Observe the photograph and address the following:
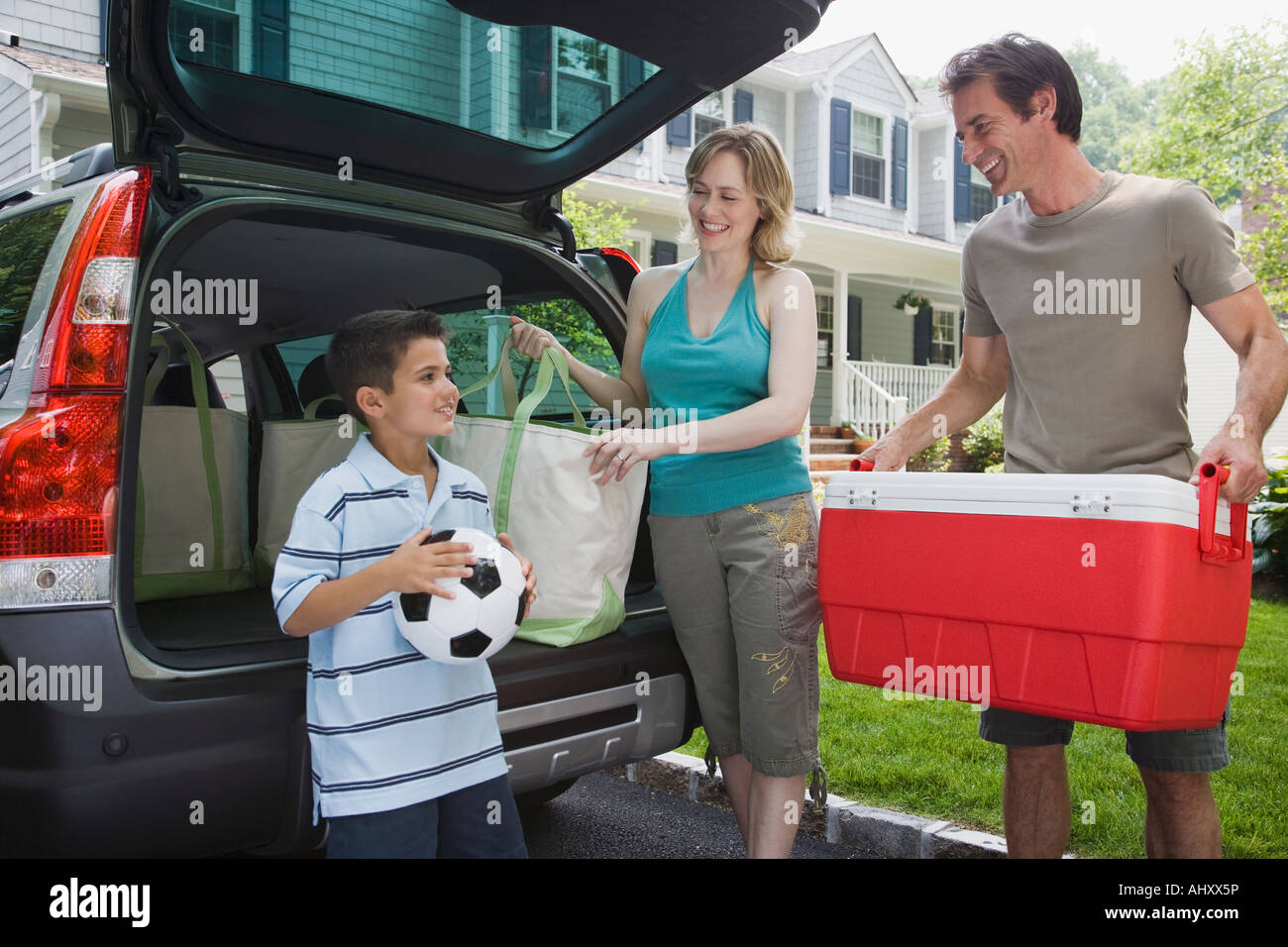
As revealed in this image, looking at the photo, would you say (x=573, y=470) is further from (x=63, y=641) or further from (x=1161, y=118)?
(x=1161, y=118)

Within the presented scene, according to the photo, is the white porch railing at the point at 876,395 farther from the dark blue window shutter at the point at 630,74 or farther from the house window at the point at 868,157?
the dark blue window shutter at the point at 630,74

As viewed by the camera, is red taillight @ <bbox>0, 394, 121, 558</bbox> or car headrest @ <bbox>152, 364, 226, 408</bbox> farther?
car headrest @ <bbox>152, 364, 226, 408</bbox>

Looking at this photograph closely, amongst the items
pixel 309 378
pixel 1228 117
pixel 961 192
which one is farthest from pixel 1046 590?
pixel 961 192

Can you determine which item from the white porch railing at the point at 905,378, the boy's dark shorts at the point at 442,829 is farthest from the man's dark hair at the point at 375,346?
the white porch railing at the point at 905,378

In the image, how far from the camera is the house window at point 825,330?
15391 millimetres

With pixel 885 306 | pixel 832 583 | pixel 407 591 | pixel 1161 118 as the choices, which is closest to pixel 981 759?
pixel 832 583

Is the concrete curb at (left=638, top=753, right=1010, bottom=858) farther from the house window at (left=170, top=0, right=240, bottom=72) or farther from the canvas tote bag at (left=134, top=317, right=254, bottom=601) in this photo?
the house window at (left=170, top=0, right=240, bottom=72)

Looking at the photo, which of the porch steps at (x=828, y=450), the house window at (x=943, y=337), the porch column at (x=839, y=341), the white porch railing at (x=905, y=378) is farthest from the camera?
the house window at (x=943, y=337)

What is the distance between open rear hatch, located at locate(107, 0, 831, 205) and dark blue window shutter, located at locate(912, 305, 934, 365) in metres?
15.2

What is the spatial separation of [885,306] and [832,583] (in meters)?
15.7

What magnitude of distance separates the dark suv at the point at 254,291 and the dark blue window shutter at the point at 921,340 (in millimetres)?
14626

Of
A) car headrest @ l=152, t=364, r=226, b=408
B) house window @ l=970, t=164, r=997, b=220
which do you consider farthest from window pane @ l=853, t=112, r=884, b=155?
car headrest @ l=152, t=364, r=226, b=408

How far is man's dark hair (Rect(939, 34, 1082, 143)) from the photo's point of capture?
2252mm

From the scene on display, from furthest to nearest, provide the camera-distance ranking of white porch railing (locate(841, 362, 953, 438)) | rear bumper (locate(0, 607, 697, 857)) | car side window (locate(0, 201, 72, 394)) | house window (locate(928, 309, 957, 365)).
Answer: house window (locate(928, 309, 957, 365)), white porch railing (locate(841, 362, 953, 438)), car side window (locate(0, 201, 72, 394)), rear bumper (locate(0, 607, 697, 857))
